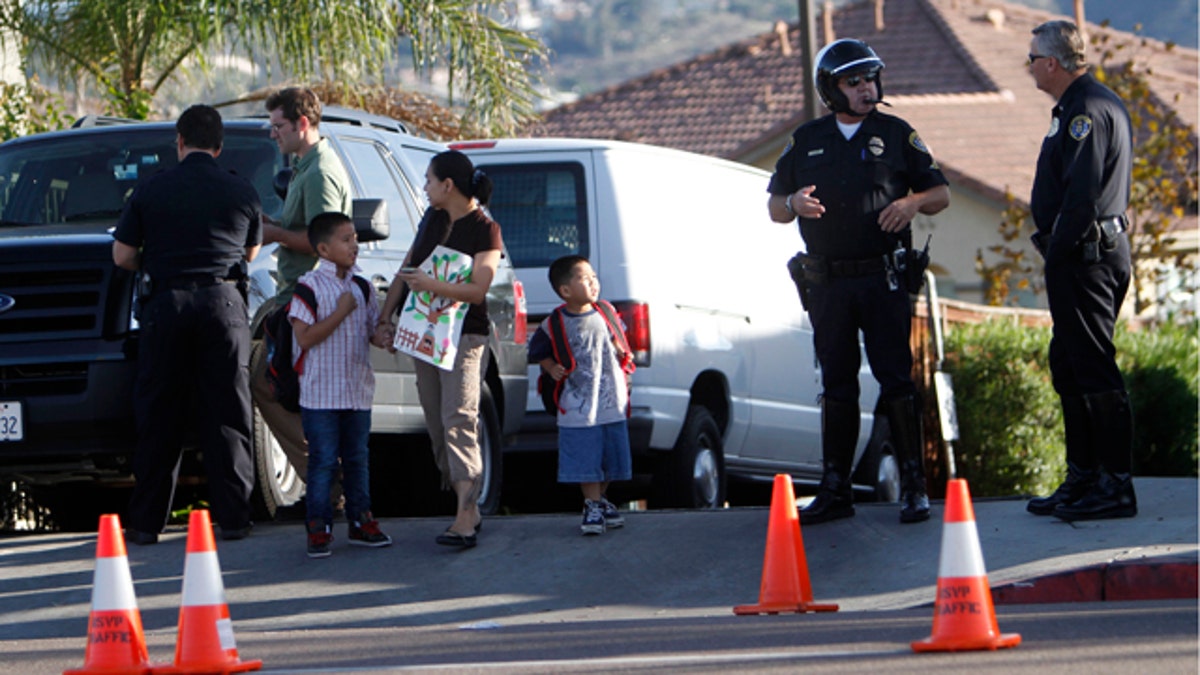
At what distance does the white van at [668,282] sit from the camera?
10172 millimetres

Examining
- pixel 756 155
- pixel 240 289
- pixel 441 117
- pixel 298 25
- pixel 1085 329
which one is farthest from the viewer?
pixel 756 155

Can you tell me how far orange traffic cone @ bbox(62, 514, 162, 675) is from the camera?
5.99 m

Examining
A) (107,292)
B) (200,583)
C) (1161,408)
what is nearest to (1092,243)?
(200,583)

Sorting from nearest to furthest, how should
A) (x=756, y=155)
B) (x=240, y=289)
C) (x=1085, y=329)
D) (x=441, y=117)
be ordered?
(x=1085, y=329)
(x=240, y=289)
(x=441, y=117)
(x=756, y=155)

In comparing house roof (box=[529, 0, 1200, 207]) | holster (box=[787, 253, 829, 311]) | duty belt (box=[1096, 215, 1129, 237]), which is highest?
house roof (box=[529, 0, 1200, 207])

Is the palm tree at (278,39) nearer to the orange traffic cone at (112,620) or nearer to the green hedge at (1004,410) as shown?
the green hedge at (1004,410)

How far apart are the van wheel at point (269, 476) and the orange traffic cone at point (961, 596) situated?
12.5 ft

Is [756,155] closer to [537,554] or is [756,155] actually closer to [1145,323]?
[1145,323]

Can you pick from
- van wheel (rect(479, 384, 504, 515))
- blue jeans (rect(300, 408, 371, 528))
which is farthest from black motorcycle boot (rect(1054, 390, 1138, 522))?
blue jeans (rect(300, 408, 371, 528))

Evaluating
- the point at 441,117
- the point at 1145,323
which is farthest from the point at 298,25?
the point at 1145,323

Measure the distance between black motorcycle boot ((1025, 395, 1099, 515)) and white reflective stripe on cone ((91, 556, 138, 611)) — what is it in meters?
4.17

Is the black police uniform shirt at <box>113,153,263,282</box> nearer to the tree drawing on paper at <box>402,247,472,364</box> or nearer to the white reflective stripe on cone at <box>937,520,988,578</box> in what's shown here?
the tree drawing on paper at <box>402,247,472,364</box>

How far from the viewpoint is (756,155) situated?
106 ft

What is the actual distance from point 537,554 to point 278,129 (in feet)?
7.73
